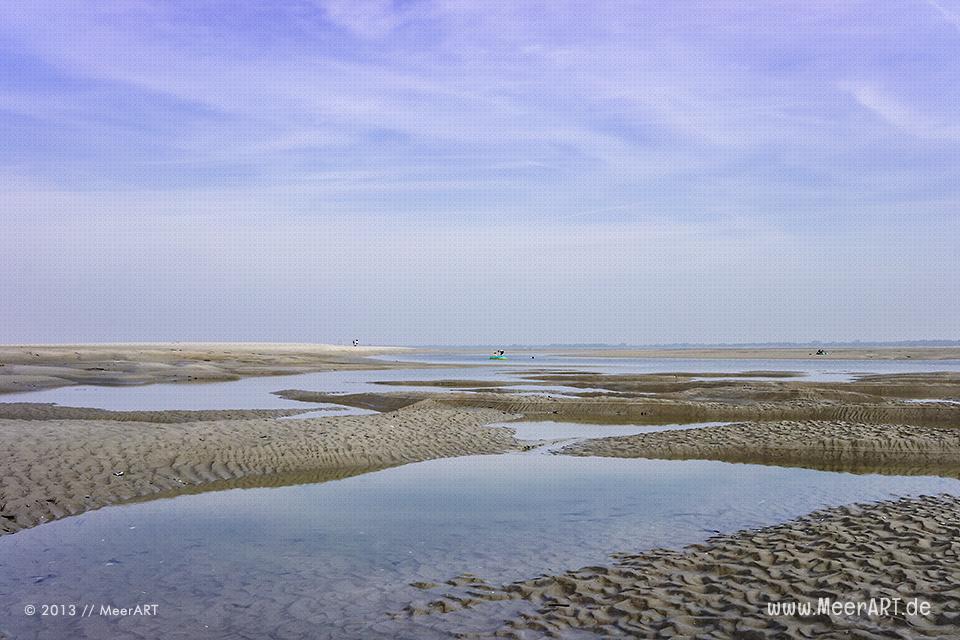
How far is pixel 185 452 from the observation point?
18.6 m

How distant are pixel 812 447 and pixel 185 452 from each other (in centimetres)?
1698

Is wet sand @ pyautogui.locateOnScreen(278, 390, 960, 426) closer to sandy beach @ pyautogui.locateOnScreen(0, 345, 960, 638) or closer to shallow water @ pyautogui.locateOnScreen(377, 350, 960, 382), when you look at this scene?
sandy beach @ pyautogui.locateOnScreen(0, 345, 960, 638)

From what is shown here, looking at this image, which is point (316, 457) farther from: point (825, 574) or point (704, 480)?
point (825, 574)

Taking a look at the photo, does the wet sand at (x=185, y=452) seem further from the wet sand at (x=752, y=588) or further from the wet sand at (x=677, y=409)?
the wet sand at (x=752, y=588)

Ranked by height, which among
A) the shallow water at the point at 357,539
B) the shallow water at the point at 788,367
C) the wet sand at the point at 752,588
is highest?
the shallow water at the point at 788,367

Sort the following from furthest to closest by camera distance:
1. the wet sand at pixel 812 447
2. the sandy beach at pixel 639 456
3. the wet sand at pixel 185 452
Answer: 1. the wet sand at pixel 812 447
2. the wet sand at pixel 185 452
3. the sandy beach at pixel 639 456

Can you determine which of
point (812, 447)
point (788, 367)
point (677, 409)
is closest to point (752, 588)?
point (812, 447)

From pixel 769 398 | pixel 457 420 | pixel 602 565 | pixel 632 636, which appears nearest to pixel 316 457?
pixel 457 420

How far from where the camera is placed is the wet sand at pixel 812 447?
2020cm

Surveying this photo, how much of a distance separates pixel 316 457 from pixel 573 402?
16357 millimetres

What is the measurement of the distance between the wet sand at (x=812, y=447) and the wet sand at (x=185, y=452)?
3.81 metres

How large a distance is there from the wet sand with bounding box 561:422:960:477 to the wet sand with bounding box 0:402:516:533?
12.5ft

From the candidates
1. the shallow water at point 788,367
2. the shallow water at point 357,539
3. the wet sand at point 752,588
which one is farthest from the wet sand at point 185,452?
the shallow water at point 788,367

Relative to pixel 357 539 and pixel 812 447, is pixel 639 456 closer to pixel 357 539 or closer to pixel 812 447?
pixel 812 447
